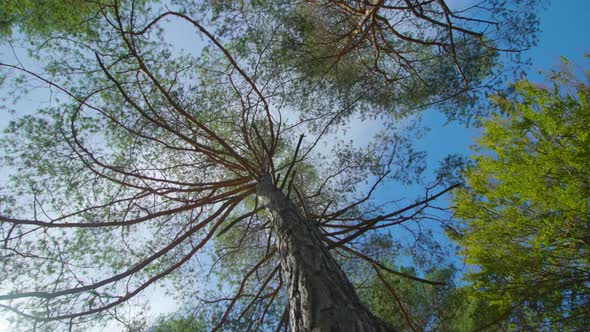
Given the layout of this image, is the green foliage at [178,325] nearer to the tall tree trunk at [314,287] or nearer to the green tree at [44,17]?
the tall tree trunk at [314,287]

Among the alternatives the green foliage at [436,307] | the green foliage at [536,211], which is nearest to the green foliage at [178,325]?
the green foliage at [436,307]

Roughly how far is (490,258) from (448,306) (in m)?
0.89

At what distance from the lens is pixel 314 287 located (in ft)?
6.46

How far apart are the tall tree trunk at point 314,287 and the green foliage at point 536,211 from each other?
2.77 m

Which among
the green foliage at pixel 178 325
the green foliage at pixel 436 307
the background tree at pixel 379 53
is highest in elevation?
the background tree at pixel 379 53

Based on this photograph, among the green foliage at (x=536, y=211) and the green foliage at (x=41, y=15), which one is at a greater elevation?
the green foliage at (x=41, y=15)

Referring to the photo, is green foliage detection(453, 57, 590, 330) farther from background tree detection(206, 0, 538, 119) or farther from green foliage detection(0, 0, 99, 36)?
green foliage detection(0, 0, 99, 36)

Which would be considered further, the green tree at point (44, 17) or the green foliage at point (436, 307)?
the green foliage at point (436, 307)

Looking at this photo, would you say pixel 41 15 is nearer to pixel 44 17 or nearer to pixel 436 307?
pixel 44 17

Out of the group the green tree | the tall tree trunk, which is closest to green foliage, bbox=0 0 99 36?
the green tree

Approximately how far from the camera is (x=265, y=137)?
18.4 ft

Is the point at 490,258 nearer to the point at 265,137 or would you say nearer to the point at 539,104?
the point at 539,104

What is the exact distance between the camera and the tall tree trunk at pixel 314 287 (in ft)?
5.58

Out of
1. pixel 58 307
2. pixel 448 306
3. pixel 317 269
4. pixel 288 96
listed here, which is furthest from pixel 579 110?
pixel 58 307
